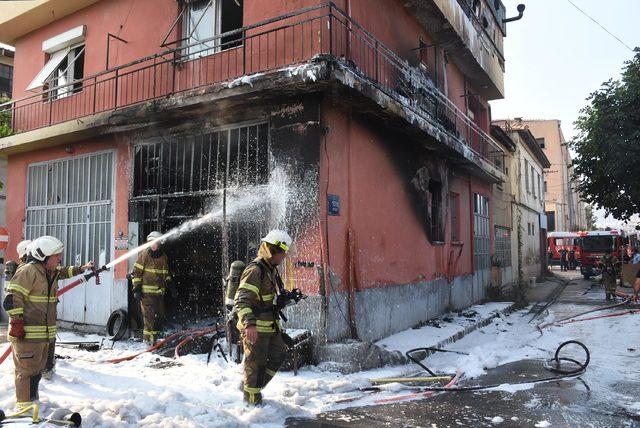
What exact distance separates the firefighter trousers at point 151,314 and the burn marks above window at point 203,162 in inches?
78.2

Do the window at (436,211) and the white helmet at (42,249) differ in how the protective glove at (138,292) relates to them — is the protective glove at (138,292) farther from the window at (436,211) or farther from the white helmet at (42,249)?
the window at (436,211)

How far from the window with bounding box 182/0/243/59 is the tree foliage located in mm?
14733

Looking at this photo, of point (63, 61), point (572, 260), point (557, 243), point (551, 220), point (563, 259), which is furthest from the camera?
point (551, 220)

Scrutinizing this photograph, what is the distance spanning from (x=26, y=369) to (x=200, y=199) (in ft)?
14.0

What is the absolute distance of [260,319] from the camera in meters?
5.08

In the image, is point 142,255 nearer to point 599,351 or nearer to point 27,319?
point 27,319

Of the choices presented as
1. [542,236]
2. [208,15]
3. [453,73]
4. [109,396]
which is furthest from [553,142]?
[109,396]

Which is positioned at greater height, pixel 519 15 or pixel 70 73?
pixel 519 15

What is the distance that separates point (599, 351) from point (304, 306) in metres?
5.36

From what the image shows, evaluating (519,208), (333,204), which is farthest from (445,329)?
(519,208)

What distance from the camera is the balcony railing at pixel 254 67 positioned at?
747cm

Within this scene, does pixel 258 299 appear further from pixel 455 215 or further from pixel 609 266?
pixel 609 266

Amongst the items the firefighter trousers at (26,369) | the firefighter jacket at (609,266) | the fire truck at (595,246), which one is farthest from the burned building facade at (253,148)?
the fire truck at (595,246)

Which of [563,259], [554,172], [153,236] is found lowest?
[563,259]
